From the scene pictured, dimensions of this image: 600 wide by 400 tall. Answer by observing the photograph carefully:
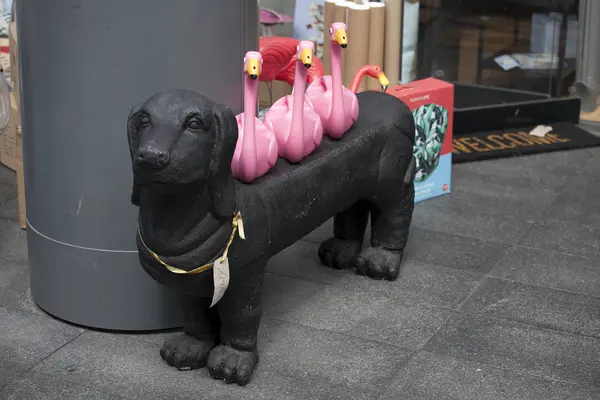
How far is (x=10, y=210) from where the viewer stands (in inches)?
197

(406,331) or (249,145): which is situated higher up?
(249,145)

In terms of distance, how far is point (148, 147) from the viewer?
2828mm

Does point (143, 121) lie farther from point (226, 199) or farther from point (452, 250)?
point (452, 250)

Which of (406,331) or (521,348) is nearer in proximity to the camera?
(521,348)

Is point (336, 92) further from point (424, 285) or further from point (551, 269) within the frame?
point (551, 269)

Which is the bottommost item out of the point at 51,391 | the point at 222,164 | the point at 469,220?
the point at 51,391

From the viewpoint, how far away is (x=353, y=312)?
387cm

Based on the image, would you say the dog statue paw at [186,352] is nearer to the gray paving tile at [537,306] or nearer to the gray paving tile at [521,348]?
the gray paving tile at [521,348]

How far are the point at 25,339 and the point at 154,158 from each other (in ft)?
3.85

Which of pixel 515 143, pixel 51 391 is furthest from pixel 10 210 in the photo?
pixel 515 143

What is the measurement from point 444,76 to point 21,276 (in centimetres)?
360

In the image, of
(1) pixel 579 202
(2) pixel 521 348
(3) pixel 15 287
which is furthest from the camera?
(1) pixel 579 202

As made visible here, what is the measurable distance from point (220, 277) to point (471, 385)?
925 mm

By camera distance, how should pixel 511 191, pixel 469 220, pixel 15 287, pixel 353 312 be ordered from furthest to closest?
pixel 511 191, pixel 469 220, pixel 15 287, pixel 353 312
